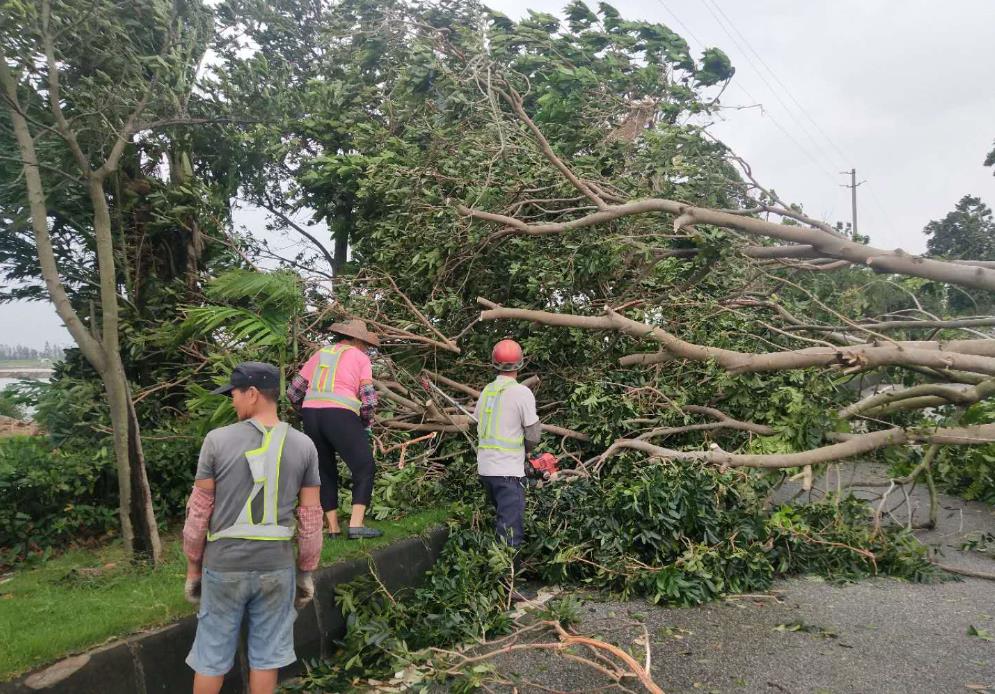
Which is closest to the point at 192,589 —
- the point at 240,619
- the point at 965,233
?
the point at 240,619

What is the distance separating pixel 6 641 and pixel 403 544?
7.20ft

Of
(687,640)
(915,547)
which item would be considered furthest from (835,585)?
(687,640)

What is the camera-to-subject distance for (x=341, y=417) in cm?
468

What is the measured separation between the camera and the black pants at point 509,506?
4.85 meters

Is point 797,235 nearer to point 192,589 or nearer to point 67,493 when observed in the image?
point 192,589

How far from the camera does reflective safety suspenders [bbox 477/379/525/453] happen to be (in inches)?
190

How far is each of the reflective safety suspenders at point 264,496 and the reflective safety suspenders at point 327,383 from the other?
5.69ft

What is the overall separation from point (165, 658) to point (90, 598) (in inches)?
35.4

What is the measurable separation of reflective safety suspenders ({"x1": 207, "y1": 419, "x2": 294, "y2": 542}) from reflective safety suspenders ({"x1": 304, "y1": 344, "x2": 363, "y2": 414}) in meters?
1.73

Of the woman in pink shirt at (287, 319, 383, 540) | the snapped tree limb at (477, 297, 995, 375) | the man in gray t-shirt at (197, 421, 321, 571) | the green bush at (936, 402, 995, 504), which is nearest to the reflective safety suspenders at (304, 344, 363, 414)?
the woman in pink shirt at (287, 319, 383, 540)

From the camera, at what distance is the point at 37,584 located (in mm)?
4234

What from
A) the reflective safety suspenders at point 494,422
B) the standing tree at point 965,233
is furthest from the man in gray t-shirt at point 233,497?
the standing tree at point 965,233

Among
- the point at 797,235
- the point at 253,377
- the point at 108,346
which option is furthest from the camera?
A: the point at 797,235

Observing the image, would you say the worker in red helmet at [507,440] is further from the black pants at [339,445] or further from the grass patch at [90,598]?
the black pants at [339,445]
